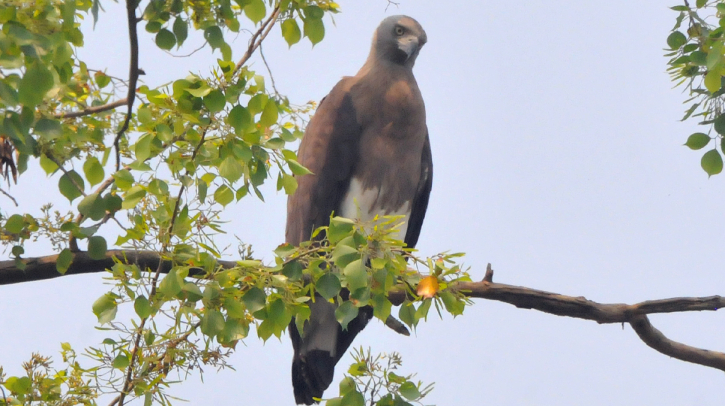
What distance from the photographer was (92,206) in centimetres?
226

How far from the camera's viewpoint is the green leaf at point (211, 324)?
2.15 m

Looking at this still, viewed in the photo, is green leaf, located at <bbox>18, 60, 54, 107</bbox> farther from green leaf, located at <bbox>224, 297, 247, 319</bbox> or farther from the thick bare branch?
the thick bare branch

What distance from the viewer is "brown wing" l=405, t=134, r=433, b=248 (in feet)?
14.7

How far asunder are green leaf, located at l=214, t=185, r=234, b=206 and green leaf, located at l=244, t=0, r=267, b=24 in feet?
1.70

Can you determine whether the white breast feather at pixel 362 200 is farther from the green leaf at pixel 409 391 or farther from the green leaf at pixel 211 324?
the green leaf at pixel 211 324

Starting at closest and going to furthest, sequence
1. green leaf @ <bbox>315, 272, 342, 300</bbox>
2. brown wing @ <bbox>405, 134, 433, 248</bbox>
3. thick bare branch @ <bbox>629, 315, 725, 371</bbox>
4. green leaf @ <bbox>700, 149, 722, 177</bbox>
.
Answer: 1. green leaf @ <bbox>315, 272, 342, 300</bbox>
2. green leaf @ <bbox>700, 149, 722, 177</bbox>
3. thick bare branch @ <bbox>629, 315, 725, 371</bbox>
4. brown wing @ <bbox>405, 134, 433, 248</bbox>

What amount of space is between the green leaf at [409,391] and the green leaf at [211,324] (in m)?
0.58

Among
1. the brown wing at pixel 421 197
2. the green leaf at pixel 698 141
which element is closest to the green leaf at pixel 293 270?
the green leaf at pixel 698 141

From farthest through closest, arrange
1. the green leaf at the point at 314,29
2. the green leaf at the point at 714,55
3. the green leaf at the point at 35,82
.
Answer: the green leaf at the point at 714,55
the green leaf at the point at 314,29
the green leaf at the point at 35,82

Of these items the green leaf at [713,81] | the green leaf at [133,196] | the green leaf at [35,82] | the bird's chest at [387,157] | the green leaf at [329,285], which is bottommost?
the green leaf at [329,285]

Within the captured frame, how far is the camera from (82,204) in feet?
7.38

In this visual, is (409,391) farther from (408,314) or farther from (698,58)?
(698,58)

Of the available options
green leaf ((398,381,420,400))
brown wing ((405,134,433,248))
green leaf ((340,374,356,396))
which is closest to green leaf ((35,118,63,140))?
green leaf ((340,374,356,396))

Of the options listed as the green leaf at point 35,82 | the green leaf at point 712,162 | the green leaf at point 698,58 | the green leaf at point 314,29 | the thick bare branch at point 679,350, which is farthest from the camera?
the thick bare branch at point 679,350
